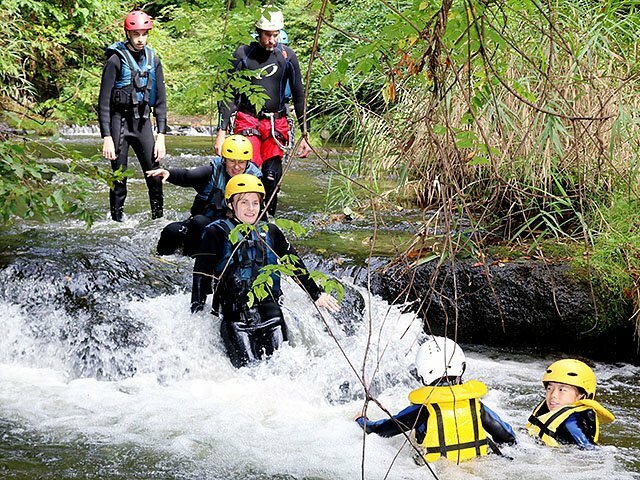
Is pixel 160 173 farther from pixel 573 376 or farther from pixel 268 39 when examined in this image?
pixel 573 376

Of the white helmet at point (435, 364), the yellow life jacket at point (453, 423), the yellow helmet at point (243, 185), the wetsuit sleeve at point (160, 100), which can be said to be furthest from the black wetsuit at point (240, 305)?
the wetsuit sleeve at point (160, 100)

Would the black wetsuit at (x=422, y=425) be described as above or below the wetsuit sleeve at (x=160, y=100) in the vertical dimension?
below

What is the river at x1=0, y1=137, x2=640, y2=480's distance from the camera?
4.16 meters

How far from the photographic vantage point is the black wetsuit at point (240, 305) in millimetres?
5336

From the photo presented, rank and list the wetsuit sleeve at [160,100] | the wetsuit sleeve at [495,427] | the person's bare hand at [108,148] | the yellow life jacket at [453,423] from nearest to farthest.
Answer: the yellow life jacket at [453,423] → the wetsuit sleeve at [495,427] → the person's bare hand at [108,148] → the wetsuit sleeve at [160,100]

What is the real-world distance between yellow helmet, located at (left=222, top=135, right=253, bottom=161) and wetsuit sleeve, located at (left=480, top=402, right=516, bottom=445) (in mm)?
2656

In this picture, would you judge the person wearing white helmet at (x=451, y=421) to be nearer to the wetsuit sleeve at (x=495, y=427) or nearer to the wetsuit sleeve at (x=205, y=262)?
the wetsuit sleeve at (x=495, y=427)

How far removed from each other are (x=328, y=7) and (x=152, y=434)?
2829 millimetres

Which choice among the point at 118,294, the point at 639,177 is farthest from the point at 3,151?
the point at 639,177

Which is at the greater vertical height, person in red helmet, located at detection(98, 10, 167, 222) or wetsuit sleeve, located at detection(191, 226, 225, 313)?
person in red helmet, located at detection(98, 10, 167, 222)

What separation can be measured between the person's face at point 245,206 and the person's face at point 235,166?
698 mm

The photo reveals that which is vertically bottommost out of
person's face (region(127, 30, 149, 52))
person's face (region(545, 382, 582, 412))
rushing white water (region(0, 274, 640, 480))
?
rushing white water (region(0, 274, 640, 480))

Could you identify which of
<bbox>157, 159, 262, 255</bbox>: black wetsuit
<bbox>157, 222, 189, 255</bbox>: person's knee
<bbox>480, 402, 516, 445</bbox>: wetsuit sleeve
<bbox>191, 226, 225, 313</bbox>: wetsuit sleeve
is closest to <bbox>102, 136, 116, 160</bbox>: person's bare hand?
<bbox>157, 222, 189, 255</bbox>: person's knee

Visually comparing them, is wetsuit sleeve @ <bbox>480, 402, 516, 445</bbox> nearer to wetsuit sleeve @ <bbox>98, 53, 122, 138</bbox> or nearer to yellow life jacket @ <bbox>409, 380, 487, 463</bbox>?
yellow life jacket @ <bbox>409, 380, 487, 463</bbox>
